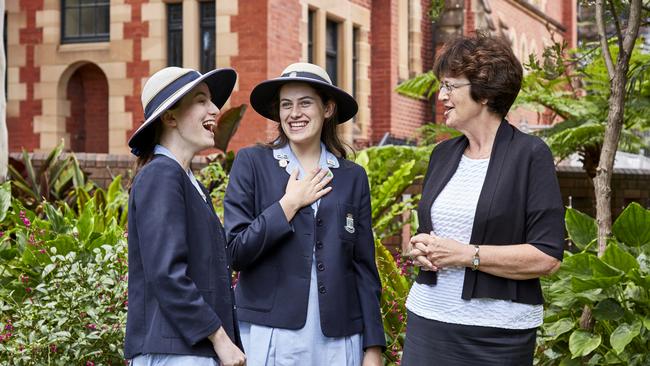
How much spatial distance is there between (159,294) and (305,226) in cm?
90

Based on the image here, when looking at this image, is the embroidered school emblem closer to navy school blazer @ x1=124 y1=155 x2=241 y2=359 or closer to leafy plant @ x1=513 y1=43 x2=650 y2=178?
navy school blazer @ x1=124 y1=155 x2=241 y2=359

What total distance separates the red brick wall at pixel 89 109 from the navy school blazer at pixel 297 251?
47.2 ft

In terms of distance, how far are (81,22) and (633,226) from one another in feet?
45.3

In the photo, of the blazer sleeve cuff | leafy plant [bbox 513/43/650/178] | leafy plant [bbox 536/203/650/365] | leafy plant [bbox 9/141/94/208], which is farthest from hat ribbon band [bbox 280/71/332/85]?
leafy plant [bbox 9/141/94/208]

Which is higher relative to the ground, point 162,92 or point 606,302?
point 162,92

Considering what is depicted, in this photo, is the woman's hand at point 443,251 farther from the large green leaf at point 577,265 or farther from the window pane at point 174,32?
the window pane at point 174,32

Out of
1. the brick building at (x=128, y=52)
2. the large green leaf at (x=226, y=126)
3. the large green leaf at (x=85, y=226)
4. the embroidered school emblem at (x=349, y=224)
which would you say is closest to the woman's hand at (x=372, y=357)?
the embroidered school emblem at (x=349, y=224)

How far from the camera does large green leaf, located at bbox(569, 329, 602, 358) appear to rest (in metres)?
5.15

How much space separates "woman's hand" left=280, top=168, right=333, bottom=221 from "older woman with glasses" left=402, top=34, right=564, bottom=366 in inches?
16.3

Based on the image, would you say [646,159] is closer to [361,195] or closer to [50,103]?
[50,103]

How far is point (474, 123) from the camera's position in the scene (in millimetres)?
3773

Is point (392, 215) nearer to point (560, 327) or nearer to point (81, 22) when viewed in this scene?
point (560, 327)

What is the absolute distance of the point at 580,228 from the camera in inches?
232

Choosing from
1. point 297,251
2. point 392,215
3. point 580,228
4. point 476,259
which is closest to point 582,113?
point 392,215
